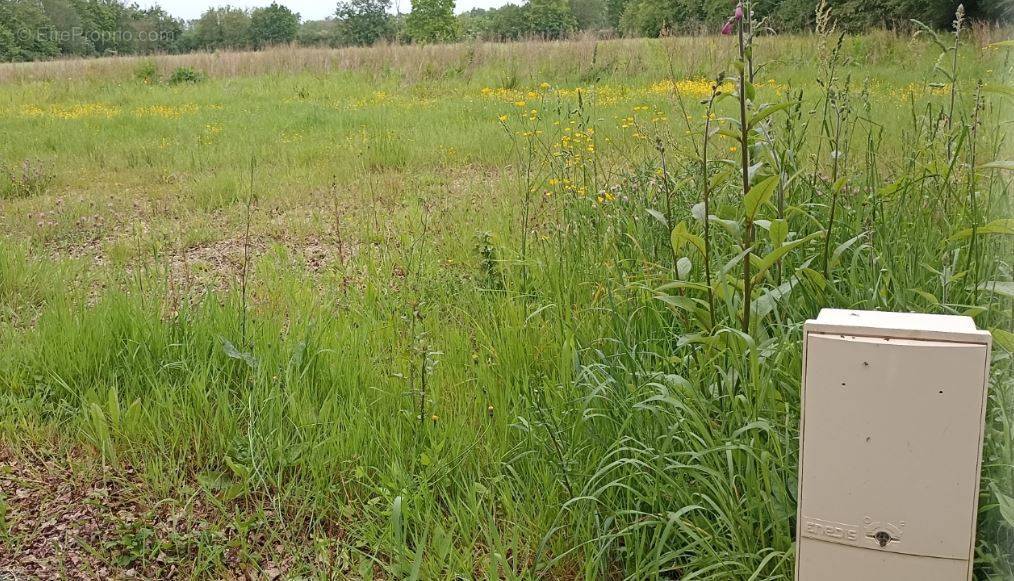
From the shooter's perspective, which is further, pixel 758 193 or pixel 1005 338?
pixel 758 193

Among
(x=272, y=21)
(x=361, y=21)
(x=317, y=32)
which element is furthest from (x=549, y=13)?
(x=317, y=32)

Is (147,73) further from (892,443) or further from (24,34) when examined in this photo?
(892,443)

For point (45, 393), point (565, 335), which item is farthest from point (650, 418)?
point (45, 393)

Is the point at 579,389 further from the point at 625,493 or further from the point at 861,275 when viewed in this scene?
the point at 861,275

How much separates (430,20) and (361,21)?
7.30 metres

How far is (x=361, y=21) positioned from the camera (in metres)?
39.9

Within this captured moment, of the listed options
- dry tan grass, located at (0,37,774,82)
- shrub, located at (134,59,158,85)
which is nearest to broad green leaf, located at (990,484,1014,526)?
dry tan grass, located at (0,37,774,82)

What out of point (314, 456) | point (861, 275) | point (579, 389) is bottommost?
point (314, 456)

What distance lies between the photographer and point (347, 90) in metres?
14.5

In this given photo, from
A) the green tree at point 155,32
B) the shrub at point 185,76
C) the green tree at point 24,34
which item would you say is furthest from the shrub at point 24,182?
the green tree at point 24,34

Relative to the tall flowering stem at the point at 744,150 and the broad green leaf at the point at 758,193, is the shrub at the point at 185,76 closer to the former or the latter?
the tall flowering stem at the point at 744,150

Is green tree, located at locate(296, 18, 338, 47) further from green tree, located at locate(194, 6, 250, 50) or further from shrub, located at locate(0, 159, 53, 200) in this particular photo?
shrub, located at locate(0, 159, 53, 200)

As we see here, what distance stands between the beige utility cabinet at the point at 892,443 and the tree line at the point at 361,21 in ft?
4.28

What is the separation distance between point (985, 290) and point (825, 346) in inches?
44.7
